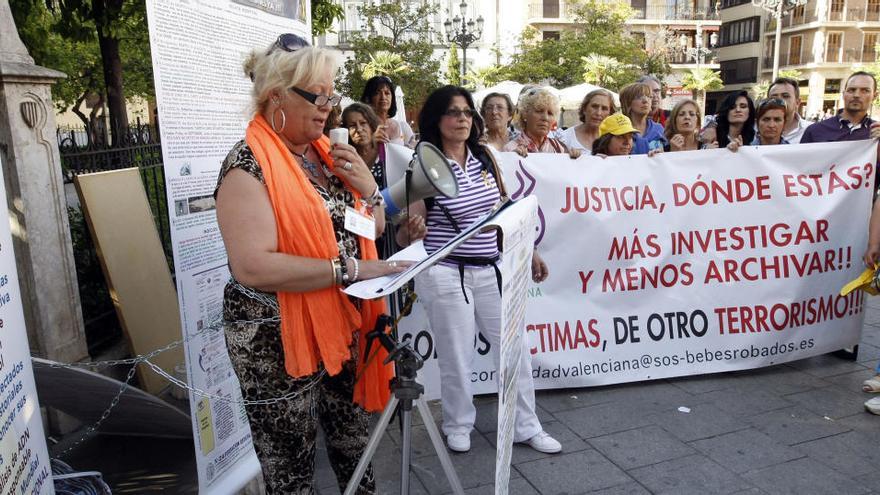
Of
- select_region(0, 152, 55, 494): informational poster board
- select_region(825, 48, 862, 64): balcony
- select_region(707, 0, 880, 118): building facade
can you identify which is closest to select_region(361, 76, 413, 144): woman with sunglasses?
select_region(0, 152, 55, 494): informational poster board

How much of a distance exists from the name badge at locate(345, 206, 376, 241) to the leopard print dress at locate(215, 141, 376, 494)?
1.4 inches

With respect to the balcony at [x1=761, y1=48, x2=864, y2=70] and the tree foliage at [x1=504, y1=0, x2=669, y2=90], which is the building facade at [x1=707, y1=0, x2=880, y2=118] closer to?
the balcony at [x1=761, y1=48, x2=864, y2=70]

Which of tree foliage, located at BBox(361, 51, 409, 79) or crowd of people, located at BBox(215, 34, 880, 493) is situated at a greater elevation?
tree foliage, located at BBox(361, 51, 409, 79)

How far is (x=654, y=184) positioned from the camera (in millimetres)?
4418

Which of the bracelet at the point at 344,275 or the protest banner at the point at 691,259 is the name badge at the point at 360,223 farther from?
the protest banner at the point at 691,259

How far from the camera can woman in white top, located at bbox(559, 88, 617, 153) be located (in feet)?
17.3

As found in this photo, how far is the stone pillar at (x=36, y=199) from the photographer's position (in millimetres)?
3285

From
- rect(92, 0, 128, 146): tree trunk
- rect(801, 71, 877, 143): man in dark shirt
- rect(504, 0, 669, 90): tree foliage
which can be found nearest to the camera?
rect(801, 71, 877, 143): man in dark shirt

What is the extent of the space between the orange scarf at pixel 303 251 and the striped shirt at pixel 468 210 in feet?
3.78

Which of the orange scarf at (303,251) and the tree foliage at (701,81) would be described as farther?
the tree foliage at (701,81)

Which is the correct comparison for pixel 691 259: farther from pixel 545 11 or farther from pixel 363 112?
pixel 545 11

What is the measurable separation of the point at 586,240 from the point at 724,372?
1.34 meters

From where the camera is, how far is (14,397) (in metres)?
1.58

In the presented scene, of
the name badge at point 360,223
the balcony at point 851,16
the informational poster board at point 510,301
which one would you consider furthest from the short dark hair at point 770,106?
the balcony at point 851,16
